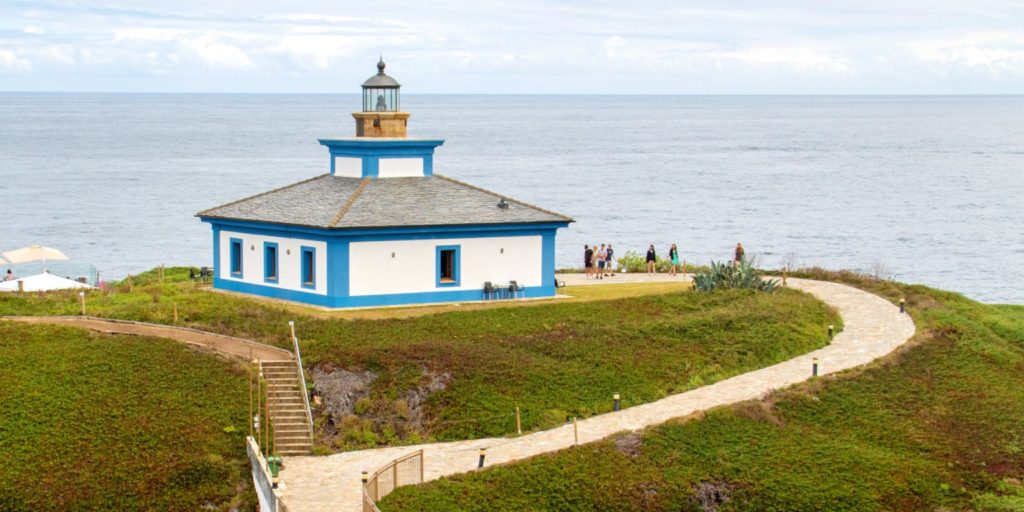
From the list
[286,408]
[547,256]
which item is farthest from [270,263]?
[286,408]

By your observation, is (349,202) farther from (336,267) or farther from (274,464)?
(274,464)

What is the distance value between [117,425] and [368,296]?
12.2 meters

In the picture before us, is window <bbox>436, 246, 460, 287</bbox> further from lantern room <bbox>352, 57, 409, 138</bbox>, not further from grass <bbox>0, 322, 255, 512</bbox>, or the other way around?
grass <bbox>0, 322, 255, 512</bbox>

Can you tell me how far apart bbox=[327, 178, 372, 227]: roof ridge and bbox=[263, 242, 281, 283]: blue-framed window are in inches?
101

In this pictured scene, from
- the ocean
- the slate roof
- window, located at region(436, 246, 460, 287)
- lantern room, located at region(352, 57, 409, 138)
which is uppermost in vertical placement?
lantern room, located at region(352, 57, 409, 138)

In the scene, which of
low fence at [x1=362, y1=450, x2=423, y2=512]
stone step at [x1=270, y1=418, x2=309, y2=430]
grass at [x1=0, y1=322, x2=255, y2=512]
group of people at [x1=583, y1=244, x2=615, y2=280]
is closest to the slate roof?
grass at [x1=0, y1=322, x2=255, y2=512]

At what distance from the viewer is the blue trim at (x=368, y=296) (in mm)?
43062

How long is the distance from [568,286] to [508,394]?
1592cm

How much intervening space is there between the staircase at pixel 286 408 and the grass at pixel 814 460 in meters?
4.17

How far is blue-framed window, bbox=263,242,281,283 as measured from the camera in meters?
44.8

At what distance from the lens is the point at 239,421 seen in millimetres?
32812

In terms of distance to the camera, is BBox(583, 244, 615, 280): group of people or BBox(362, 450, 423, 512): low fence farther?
BBox(583, 244, 615, 280): group of people

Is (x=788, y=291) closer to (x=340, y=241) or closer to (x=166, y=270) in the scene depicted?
(x=340, y=241)

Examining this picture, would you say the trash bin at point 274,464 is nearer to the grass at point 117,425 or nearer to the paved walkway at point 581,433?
the paved walkway at point 581,433
